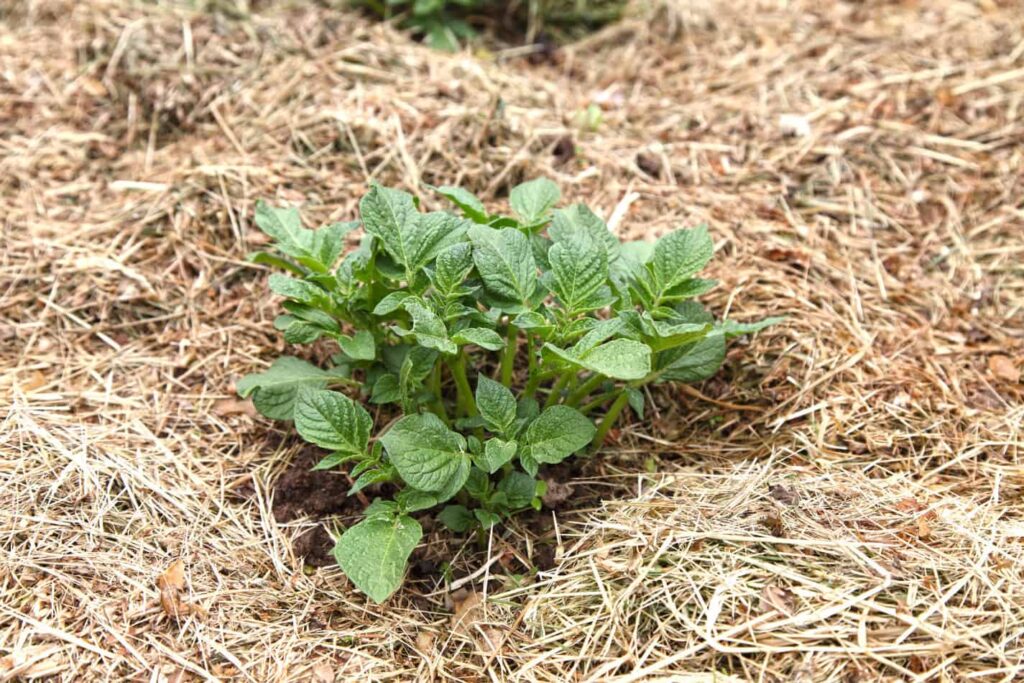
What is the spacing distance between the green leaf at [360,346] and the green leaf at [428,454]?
0.20 metres

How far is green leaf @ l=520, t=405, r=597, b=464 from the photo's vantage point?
1715 millimetres

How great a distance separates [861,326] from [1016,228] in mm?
727

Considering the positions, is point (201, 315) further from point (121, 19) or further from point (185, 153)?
point (121, 19)

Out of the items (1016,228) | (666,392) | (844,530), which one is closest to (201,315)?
(666,392)

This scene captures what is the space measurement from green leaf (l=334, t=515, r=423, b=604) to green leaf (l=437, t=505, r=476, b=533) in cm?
14

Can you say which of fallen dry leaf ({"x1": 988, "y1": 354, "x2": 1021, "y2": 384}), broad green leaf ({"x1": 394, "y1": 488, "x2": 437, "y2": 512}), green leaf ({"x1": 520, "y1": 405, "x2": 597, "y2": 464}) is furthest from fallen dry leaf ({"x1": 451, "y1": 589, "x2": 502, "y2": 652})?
fallen dry leaf ({"x1": 988, "y1": 354, "x2": 1021, "y2": 384})

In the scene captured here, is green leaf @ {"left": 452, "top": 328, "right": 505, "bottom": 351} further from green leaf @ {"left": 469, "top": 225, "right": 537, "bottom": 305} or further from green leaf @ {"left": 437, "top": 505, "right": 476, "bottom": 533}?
green leaf @ {"left": 437, "top": 505, "right": 476, "bottom": 533}

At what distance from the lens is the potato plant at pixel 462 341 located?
166cm

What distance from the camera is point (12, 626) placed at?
5.20 ft

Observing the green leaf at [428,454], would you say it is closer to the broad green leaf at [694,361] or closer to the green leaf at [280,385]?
the green leaf at [280,385]

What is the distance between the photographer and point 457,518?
6.00 ft

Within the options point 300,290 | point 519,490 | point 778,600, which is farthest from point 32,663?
point 778,600

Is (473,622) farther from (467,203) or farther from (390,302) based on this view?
(467,203)

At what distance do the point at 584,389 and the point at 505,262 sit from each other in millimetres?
377
